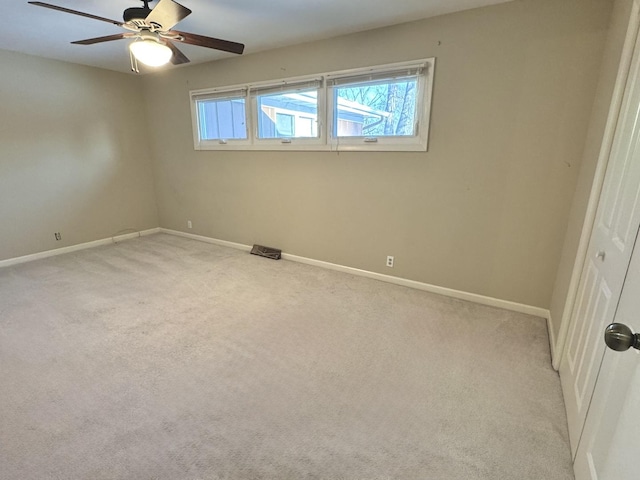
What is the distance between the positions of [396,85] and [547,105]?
1.21 metres

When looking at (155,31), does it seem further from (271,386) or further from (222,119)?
(271,386)

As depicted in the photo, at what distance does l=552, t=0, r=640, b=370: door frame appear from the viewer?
1.51 meters

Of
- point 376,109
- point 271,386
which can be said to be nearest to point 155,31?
point 376,109

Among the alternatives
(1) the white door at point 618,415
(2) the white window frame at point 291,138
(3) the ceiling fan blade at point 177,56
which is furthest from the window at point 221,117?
(1) the white door at point 618,415

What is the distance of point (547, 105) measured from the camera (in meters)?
2.29

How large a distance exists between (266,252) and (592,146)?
128 inches

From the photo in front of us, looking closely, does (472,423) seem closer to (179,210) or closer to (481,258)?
(481,258)

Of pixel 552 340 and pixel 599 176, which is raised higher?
pixel 599 176

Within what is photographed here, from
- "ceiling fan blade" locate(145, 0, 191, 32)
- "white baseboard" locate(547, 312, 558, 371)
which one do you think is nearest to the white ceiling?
"ceiling fan blade" locate(145, 0, 191, 32)

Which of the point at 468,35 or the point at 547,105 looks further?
the point at 468,35

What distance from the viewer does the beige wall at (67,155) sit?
143 inches

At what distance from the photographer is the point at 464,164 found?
268 centimetres

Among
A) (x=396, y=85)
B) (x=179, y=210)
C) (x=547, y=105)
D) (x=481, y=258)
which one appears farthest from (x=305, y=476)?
(x=179, y=210)

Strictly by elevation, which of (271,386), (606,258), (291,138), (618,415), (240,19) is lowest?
(271,386)
